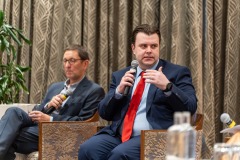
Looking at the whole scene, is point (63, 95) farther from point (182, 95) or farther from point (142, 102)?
point (182, 95)

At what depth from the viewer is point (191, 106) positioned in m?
2.85

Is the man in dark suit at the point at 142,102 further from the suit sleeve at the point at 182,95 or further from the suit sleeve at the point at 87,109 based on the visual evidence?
A: the suit sleeve at the point at 87,109

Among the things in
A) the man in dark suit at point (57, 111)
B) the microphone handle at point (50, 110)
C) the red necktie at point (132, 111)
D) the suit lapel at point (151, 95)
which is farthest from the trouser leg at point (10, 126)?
the suit lapel at point (151, 95)

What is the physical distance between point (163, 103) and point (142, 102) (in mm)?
134

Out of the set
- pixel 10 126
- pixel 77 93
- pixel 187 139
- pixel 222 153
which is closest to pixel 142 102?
pixel 77 93

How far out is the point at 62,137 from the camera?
131 inches

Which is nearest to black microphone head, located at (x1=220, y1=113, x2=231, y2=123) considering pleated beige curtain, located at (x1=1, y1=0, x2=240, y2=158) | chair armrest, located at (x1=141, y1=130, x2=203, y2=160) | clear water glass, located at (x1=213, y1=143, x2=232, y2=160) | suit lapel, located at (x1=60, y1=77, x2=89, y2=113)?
chair armrest, located at (x1=141, y1=130, x2=203, y2=160)

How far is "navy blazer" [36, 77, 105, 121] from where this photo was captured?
3.47 m

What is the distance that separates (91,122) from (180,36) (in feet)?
3.77

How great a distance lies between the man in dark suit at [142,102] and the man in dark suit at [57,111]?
1.29 ft

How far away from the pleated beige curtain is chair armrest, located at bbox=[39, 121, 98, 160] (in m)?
0.94

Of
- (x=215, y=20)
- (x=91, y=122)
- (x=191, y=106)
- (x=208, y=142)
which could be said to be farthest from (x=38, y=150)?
(x=215, y=20)

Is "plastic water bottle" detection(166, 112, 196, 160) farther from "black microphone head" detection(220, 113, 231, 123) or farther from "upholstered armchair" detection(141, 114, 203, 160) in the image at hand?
"upholstered armchair" detection(141, 114, 203, 160)

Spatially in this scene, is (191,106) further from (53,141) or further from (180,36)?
(180,36)
